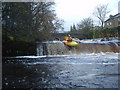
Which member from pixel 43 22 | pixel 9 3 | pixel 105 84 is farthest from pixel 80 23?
pixel 105 84

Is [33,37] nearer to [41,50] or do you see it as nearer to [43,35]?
[43,35]

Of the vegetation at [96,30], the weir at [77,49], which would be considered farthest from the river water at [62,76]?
the vegetation at [96,30]

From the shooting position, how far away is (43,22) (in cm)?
1027

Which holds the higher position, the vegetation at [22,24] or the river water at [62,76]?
the vegetation at [22,24]

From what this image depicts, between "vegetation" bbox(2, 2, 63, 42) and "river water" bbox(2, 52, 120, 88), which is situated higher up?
"vegetation" bbox(2, 2, 63, 42)

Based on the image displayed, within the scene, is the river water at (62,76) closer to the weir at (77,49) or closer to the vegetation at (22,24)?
the weir at (77,49)

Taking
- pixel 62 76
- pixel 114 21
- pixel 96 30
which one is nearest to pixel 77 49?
pixel 62 76

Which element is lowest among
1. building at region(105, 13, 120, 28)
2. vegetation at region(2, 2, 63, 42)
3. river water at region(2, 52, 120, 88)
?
river water at region(2, 52, 120, 88)

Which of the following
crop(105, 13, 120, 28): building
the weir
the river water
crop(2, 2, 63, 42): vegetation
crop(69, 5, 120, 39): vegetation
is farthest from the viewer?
crop(105, 13, 120, 28): building

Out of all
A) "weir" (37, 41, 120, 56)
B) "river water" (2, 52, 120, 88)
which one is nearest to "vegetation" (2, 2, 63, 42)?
"weir" (37, 41, 120, 56)

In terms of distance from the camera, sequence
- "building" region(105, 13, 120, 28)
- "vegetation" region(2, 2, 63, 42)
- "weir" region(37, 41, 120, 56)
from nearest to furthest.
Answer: "weir" region(37, 41, 120, 56), "vegetation" region(2, 2, 63, 42), "building" region(105, 13, 120, 28)

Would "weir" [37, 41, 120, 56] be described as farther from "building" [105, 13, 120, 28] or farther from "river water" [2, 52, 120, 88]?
"building" [105, 13, 120, 28]

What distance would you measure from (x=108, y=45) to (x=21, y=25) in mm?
5554

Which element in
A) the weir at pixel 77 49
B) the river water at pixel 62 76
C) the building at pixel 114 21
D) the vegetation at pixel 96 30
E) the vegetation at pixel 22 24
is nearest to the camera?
the river water at pixel 62 76
